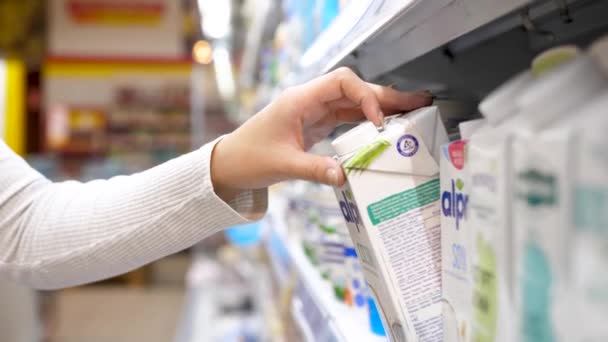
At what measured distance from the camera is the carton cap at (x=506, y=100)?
496 mm

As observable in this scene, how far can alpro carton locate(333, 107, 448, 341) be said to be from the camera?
0.71 m

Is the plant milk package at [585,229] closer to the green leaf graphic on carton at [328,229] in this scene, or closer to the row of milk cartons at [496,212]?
the row of milk cartons at [496,212]

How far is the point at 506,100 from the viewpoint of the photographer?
50 cm

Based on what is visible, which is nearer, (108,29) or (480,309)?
(480,309)

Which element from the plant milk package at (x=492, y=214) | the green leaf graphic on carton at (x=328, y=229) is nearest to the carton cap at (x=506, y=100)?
the plant milk package at (x=492, y=214)

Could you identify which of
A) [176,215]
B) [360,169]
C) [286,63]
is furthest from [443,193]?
[286,63]

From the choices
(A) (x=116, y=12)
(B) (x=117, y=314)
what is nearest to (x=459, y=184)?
(B) (x=117, y=314)

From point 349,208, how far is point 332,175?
0.06 m

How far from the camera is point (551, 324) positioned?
42 cm

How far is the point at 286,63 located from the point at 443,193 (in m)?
1.76

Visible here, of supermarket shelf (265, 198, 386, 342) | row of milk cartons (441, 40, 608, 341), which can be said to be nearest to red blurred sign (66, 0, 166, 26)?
supermarket shelf (265, 198, 386, 342)

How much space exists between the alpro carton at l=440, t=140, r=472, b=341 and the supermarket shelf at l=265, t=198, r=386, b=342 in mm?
267

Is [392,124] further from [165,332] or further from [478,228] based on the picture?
[165,332]

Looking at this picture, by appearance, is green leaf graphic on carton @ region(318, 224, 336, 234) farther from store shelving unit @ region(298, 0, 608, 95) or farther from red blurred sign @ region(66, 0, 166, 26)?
red blurred sign @ region(66, 0, 166, 26)
